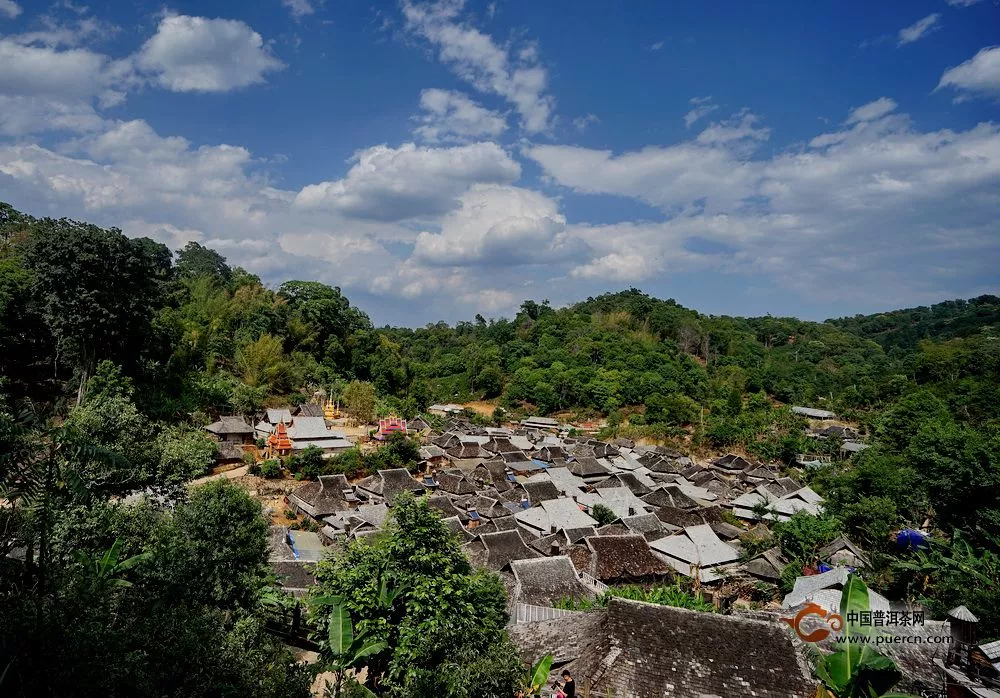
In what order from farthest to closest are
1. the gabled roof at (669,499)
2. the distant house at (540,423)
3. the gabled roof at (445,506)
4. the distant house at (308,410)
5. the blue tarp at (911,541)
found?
1. the distant house at (540,423)
2. the distant house at (308,410)
3. the gabled roof at (669,499)
4. the gabled roof at (445,506)
5. the blue tarp at (911,541)

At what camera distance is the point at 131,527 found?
10117 millimetres

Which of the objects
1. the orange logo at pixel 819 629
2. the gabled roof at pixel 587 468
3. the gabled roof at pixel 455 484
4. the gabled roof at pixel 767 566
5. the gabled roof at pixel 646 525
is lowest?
the gabled roof at pixel 767 566

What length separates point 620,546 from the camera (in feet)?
58.4

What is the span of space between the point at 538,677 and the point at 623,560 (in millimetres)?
9163

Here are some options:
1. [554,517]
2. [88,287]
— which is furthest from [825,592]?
[88,287]

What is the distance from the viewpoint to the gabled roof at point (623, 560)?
55.7 ft

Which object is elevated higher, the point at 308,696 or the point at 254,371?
the point at 254,371

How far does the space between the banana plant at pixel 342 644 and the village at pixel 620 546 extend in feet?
5.44

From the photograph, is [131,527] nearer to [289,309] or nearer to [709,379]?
[289,309]

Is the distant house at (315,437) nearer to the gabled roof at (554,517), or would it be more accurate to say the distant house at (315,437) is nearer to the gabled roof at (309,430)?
the gabled roof at (309,430)

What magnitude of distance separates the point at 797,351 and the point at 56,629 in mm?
83714

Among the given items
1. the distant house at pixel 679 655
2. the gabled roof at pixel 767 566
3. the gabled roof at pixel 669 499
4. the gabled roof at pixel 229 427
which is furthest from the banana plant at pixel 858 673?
the gabled roof at pixel 229 427

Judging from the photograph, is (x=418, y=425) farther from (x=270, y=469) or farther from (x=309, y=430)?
(x=270, y=469)

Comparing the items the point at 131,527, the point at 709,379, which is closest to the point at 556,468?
the point at 131,527
